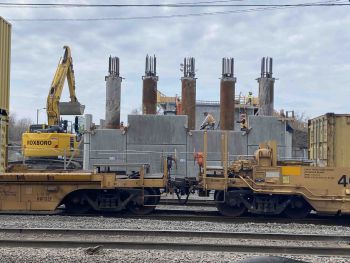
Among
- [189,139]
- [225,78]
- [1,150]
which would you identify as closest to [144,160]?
[189,139]

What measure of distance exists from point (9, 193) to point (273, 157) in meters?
8.09

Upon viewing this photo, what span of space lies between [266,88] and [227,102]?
2.58m

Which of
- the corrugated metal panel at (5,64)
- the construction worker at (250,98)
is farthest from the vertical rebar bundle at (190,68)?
the construction worker at (250,98)

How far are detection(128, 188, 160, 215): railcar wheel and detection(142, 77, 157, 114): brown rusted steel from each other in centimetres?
1071

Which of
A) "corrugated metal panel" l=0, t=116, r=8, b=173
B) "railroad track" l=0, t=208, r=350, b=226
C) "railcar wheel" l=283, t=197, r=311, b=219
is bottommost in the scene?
"railroad track" l=0, t=208, r=350, b=226

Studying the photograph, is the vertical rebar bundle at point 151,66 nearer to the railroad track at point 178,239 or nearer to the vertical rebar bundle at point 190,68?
the vertical rebar bundle at point 190,68

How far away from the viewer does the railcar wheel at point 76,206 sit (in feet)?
48.2

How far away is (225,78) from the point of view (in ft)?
82.0

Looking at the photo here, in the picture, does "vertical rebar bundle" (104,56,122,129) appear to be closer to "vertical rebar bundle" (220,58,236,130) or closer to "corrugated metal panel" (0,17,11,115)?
"vertical rebar bundle" (220,58,236,130)

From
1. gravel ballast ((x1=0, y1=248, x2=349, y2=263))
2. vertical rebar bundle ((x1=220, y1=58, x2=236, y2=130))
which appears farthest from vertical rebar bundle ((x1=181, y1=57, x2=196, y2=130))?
gravel ballast ((x1=0, y1=248, x2=349, y2=263))

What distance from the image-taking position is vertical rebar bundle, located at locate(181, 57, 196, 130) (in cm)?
2562

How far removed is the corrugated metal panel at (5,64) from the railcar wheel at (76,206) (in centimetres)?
363

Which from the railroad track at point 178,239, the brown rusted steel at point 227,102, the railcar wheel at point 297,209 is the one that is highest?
the brown rusted steel at point 227,102

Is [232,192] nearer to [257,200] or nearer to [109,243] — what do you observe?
[257,200]
